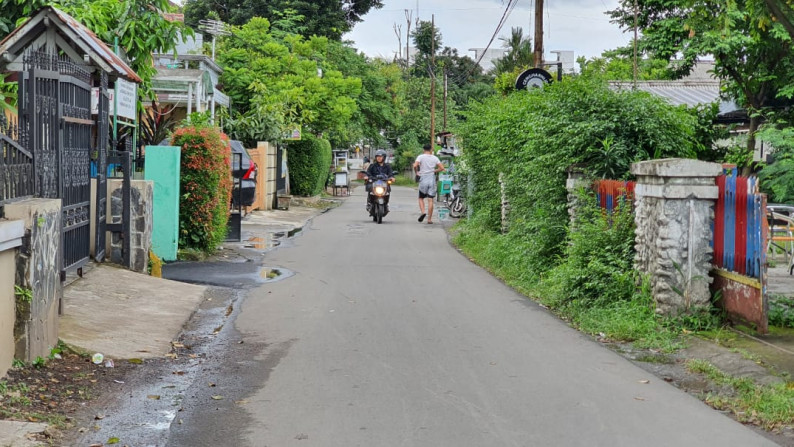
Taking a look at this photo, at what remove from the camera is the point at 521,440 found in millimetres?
5555

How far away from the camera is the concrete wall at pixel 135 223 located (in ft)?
39.0

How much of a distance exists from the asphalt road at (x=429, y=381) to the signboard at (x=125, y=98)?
335 cm

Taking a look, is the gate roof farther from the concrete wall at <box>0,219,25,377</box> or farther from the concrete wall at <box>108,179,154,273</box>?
the concrete wall at <box>0,219,25,377</box>

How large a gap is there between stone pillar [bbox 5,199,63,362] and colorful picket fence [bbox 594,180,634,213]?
613 centimetres

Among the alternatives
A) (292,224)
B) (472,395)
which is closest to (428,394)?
(472,395)

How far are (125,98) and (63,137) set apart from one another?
4.22 metres

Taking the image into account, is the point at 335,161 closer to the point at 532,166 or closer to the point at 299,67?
the point at 299,67

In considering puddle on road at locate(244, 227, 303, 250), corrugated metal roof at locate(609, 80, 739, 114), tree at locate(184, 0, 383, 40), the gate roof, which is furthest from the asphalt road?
tree at locate(184, 0, 383, 40)

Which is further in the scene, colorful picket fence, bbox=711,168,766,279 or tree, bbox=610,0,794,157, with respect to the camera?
tree, bbox=610,0,794,157

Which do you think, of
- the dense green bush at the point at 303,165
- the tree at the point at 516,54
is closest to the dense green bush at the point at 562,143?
the dense green bush at the point at 303,165

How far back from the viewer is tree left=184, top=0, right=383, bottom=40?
49812 mm

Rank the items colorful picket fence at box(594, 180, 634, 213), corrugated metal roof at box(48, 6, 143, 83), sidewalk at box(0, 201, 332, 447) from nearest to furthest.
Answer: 1. sidewalk at box(0, 201, 332, 447)
2. colorful picket fence at box(594, 180, 634, 213)
3. corrugated metal roof at box(48, 6, 143, 83)

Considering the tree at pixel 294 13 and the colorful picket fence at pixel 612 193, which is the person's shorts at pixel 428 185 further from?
the tree at pixel 294 13

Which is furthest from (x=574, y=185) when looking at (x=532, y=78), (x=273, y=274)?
(x=532, y=78)
